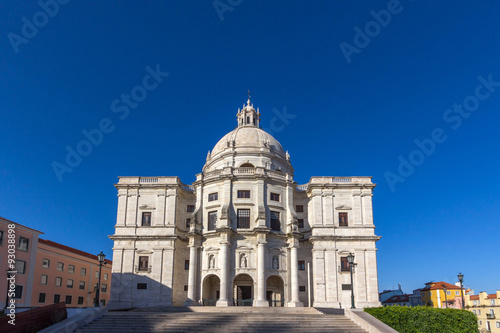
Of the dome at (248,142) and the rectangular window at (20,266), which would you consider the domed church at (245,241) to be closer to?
the dome at (248,142)

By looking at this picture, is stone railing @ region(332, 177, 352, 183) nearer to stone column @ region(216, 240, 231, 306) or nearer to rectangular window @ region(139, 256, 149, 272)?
stone column @ region(216, 240, 231, 306)

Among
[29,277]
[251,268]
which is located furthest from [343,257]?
[29,277]

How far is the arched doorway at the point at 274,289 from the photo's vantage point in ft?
146

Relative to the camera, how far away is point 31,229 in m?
41.6

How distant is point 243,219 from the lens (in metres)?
45.3

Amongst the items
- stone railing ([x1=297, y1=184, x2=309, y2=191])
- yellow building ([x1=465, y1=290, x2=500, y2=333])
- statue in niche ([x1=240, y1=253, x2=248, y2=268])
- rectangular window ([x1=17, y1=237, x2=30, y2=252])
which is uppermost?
stone railing ([x1=297, y1=184, x2=309, y2=191])

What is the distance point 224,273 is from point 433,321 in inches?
879

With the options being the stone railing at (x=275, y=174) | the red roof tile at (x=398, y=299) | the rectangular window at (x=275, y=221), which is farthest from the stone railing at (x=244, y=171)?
the red roof tile at (x=398, y=299)

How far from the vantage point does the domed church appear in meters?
43.4

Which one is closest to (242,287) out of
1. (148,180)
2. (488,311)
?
(148,180)

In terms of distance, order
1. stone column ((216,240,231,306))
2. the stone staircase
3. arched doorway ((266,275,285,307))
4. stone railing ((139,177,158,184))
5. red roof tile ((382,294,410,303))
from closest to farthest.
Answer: the stone staircase, stone column ((216,240,231,306)), arched doorway ((266,275,285,307)), stone railing ((139,177,158,184)), red roof tile ((382,294,410,303))

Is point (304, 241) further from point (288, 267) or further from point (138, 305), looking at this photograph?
point (138, 305)

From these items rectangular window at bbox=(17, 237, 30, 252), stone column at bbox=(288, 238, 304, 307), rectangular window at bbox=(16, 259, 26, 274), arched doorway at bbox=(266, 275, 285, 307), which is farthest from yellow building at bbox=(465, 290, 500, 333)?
rectangular window at bbox=(17, 237, 30, 252)

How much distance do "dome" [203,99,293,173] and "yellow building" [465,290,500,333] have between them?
141 feet
